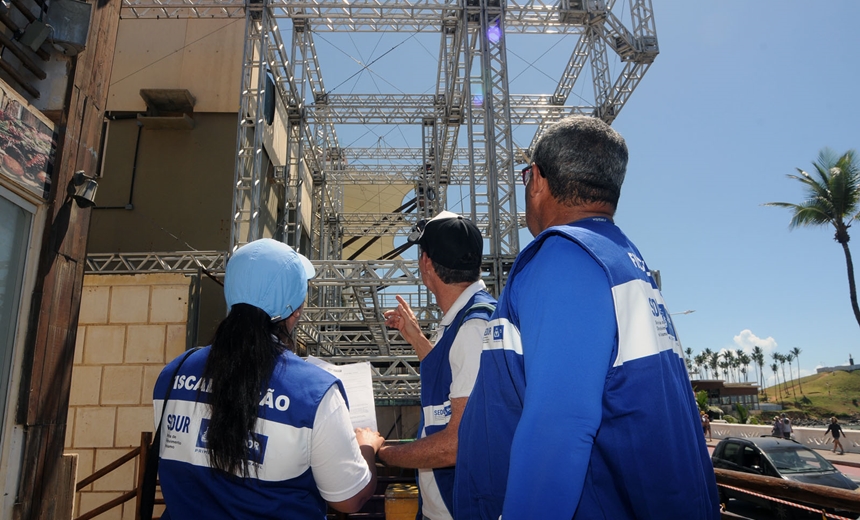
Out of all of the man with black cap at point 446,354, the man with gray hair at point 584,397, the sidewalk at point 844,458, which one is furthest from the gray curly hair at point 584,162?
the sidewalk at point 844,458

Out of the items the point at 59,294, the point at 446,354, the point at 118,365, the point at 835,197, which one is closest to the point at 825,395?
the point at 835,197

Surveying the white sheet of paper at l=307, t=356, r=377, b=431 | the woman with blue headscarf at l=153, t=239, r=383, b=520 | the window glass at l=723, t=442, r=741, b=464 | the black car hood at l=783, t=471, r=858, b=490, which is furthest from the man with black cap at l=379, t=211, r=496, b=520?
the window glass at l=723, t=442, r=741, b=464

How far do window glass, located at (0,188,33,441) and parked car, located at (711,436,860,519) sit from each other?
8.84 meters

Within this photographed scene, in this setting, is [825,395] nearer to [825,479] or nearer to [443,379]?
[825,479]

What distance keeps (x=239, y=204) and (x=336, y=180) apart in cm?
1135

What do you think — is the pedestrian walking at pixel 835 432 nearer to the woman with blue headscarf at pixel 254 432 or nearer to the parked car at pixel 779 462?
the parked car at pixel 779 462

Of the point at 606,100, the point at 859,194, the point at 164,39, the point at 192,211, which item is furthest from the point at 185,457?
the point at 859,194

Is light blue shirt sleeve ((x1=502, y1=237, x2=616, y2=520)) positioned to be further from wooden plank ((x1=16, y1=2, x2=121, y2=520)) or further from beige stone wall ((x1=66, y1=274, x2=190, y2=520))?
beige stone wall ((x1=66, y1=274, x2=190, y2=520))

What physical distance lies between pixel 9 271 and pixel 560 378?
5.08 meters

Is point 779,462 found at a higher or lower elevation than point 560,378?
lower

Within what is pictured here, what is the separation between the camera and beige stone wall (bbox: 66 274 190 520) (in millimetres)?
9523

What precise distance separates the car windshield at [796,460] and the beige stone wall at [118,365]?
1024 cm

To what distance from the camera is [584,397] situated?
1113mm

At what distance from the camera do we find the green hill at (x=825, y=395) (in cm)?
6469
